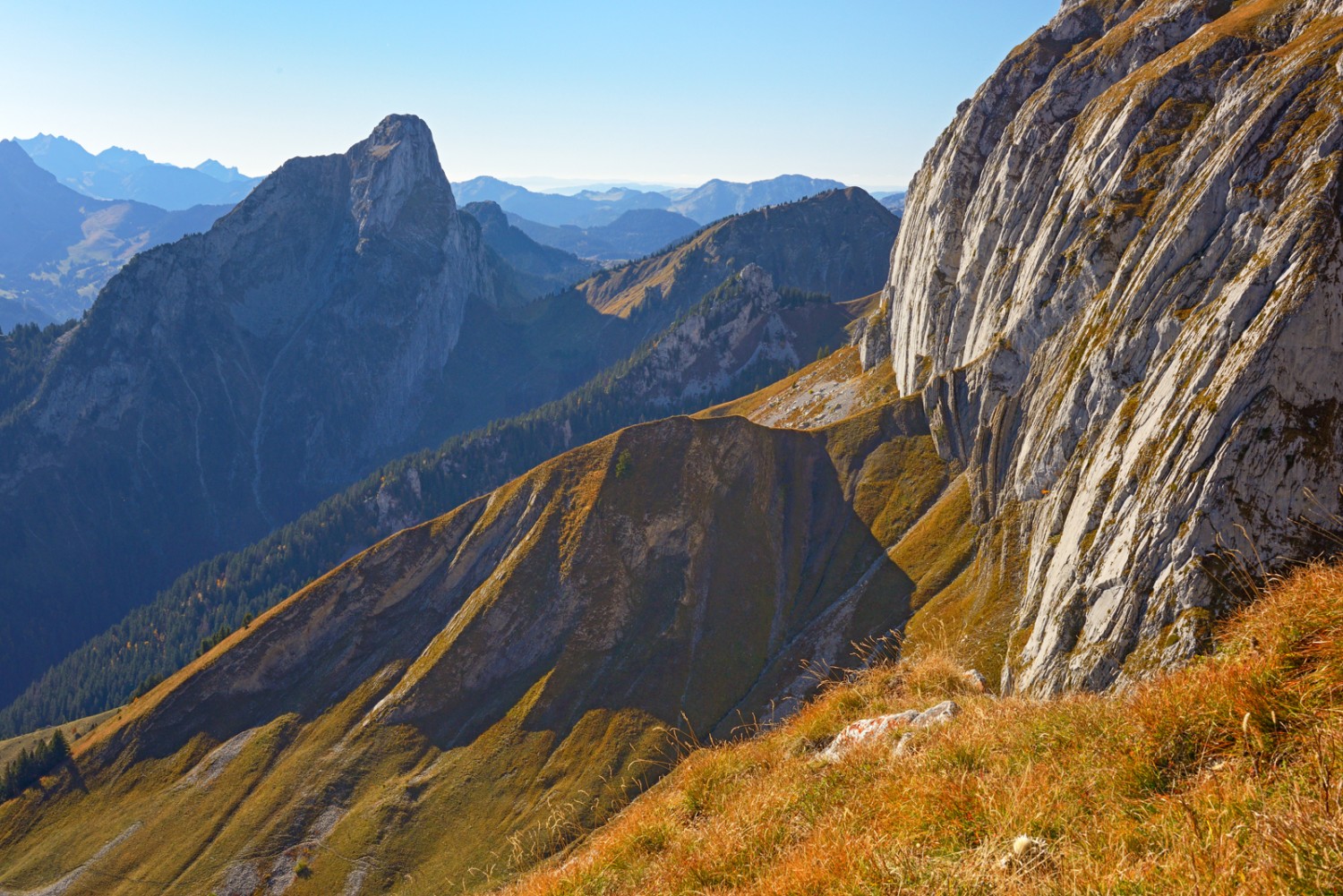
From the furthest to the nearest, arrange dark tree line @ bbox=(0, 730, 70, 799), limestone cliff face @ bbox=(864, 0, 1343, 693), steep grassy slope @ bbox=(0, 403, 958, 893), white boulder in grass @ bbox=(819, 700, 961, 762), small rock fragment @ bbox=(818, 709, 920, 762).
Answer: dark tree line @ bbox=(0, 730, 70, 799)
steep grassy slope @ bbox=(0, 403, 958, 893)
limestone cliff face @ bbox=(864, 0, 1343, 693)
small rock fragment @ bbox=(818, 709, 920, 762)
white boulder in grass @ bbox=(819, 700, 961, 762)

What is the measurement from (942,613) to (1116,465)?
43942 mm

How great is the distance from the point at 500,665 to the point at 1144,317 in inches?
3819

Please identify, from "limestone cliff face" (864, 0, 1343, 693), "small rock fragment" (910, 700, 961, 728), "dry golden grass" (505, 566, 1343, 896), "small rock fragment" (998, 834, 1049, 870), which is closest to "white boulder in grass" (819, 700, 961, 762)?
"small rock fragment" (910, 700, 961, 728)

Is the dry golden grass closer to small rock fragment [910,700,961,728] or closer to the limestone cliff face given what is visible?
small rock fragment [910,700,961,728]

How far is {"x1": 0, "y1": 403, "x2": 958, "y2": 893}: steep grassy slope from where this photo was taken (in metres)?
97.6

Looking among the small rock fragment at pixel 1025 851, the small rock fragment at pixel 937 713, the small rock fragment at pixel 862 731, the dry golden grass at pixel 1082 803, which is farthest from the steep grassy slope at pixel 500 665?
the small rock fragment at pixel 1025 851

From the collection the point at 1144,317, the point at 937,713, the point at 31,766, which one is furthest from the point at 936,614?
the point at 31,766

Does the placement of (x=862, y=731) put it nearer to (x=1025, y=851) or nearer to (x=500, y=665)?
(x=1025, y=851)

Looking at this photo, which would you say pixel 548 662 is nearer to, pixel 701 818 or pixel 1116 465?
pixel 1116 465

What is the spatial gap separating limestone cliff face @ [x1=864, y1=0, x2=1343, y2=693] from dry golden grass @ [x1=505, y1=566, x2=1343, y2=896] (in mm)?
4368

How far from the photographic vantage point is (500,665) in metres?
113

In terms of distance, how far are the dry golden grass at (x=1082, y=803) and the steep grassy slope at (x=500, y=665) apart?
86.6 m

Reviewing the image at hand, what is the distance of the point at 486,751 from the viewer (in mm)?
103125

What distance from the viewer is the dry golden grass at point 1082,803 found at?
6.58 m
